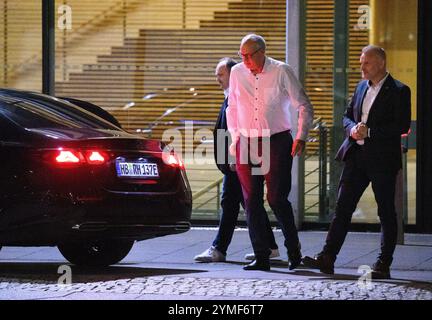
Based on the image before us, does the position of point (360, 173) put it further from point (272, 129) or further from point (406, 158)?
point (406, 158)

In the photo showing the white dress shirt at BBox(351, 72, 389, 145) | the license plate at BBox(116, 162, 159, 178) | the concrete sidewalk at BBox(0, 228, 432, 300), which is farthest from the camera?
the license plate at BBox(116, 162, 159, 178)

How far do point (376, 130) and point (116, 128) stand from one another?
2335mm

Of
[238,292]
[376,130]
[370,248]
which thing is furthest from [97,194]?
[370,248]

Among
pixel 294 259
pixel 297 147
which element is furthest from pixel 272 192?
pixel 294 259

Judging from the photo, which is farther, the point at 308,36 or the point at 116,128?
the point at 308,36

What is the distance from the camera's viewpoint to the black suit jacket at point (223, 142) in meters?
10.8

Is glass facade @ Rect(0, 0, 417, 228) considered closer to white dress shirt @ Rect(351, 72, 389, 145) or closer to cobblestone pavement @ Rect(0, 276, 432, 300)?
white dress shirt @ Rect(351, 72, 389, 145)

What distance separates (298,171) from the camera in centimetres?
1349

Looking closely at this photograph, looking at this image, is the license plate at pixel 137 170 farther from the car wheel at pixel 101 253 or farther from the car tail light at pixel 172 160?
the car wheel at pixel 101 253

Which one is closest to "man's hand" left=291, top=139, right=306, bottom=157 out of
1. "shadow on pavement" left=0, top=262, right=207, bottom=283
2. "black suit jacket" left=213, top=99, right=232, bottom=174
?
"black suit jacket" left=213, top=99, right=232, bottom=174

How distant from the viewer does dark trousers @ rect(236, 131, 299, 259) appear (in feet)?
32.7

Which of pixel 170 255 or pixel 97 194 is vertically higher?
pixel 97 194

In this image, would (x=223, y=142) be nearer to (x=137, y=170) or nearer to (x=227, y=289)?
Result: (x=137, y=170)

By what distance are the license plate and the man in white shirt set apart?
68cm
